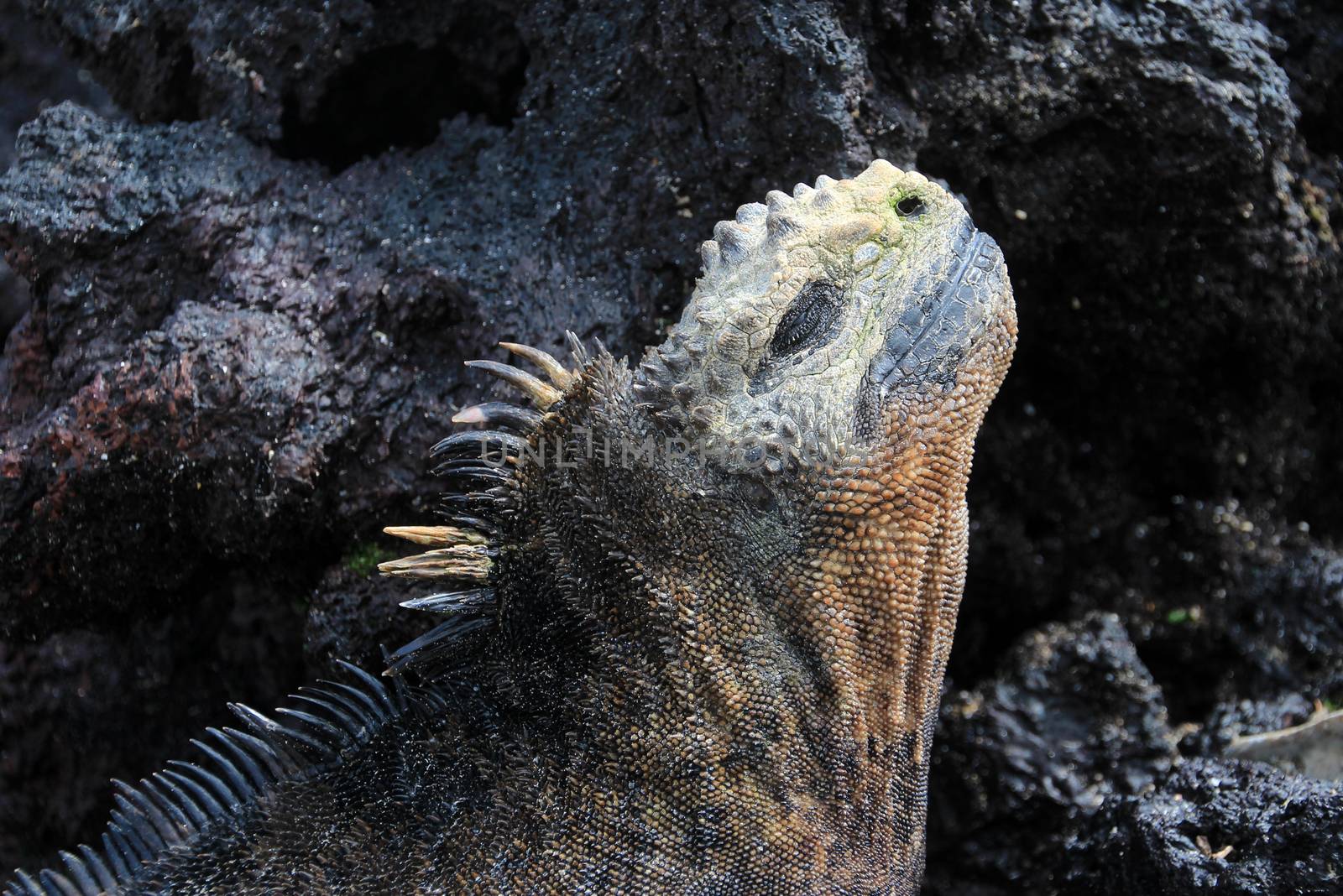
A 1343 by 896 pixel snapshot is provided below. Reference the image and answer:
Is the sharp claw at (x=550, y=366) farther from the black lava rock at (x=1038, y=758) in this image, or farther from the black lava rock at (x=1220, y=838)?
the black lava rock at (x=1038, y=758)

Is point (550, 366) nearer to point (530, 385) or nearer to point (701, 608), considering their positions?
point (530, 385)

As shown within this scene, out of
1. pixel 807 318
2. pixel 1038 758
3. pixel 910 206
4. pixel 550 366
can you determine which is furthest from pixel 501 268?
pixel 1038 758

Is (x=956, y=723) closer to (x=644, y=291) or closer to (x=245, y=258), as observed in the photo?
(x=644, y=291)

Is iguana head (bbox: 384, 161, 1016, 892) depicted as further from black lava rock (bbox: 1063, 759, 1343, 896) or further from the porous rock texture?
black lava rock (bbox: 1063, 759, 1343, 896)

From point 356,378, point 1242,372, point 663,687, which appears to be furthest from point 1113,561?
point 356,378

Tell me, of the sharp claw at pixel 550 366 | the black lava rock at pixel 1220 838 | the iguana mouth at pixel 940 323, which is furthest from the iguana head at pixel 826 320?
the black lava rock at pixel 1220 838

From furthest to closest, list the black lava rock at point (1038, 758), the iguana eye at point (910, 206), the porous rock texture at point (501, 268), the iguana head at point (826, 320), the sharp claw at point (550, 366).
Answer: the black lava rock at point (1038, 758) → the porous rock texture at point (501, 268) → the sharp claw at point (550, 366) → the iguana eye at point (910, 206) → the iguana head at point (826, 320)

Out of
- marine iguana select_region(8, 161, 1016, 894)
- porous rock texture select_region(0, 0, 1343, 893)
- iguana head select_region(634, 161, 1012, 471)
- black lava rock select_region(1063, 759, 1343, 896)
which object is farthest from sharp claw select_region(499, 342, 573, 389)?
black lava rock select_region(1063, 759, 1343, 896)
